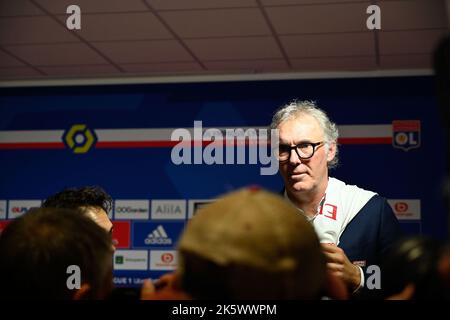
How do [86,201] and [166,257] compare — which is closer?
[86,201]

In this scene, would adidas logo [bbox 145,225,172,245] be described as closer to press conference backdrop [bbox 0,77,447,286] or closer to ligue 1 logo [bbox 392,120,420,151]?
press conference backdrop [bbox 0,77,447,286]

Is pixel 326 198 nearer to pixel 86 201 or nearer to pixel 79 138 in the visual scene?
pixel 86 201

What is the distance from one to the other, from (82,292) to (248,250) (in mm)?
380

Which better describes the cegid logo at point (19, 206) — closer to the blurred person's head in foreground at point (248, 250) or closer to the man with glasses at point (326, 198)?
the man with glasses at point (326, 198)

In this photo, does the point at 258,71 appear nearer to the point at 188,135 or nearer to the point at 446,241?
the point at 188,135

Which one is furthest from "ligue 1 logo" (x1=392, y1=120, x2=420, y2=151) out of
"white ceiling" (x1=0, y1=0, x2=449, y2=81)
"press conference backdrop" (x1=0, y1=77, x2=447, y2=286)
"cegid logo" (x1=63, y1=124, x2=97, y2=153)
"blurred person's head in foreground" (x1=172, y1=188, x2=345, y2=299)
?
"blurred person's head in foreground" (x1=172, y1=188, x2=345, y2=299)

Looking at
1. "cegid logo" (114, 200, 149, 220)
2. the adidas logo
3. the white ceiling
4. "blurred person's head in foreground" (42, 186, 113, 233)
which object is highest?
the white ceiling

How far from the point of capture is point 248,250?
511 millimetres

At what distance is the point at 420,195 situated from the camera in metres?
4.17

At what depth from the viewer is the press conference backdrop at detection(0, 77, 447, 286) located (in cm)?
423

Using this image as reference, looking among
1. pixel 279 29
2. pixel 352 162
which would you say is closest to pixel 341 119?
pixel 352 162

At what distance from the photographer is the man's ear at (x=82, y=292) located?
0.78 m

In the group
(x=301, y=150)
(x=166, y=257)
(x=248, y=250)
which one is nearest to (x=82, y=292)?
(x=248, y=250)

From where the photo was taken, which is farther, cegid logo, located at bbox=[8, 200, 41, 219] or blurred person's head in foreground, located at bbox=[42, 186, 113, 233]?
cegid logo, located at bbox=[8, 200, 41, 219]
